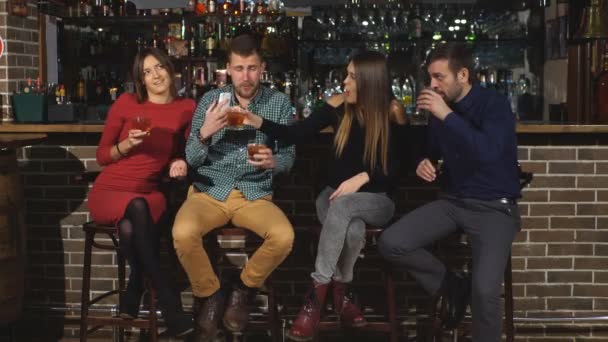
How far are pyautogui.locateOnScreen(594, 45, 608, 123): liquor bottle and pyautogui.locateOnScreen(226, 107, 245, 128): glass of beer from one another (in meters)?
1.99

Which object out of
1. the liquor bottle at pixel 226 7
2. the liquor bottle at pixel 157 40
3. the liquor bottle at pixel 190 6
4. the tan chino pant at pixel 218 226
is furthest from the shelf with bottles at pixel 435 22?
the tan chino pant at pixel 218 226

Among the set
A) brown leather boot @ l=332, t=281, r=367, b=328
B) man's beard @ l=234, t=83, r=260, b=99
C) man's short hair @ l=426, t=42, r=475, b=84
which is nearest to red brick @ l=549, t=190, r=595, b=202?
man's short hair @ l=426, t=42, r=475, b=84

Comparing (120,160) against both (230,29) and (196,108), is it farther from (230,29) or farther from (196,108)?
(230,29)

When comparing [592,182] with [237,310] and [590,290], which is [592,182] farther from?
[237,310]

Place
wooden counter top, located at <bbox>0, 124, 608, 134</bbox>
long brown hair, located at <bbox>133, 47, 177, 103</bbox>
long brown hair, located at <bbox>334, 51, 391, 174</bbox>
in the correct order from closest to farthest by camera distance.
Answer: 1. long brown hair, located at <bbox>334, 51, 391, 174</bbox>
2. long brown hair, located at <bbox>133, 47, 177, 103</bbox>
3. wooden counter top, located at <bbox>0, 124, 608, 134</bbox>

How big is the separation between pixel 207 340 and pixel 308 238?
981mm

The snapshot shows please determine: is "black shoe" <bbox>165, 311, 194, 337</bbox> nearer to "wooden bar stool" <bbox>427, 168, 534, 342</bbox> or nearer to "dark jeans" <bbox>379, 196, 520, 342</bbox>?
"dark jeans" <bbox>379, 196, 520, 342</bbox>

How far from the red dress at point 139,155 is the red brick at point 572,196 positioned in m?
1.89

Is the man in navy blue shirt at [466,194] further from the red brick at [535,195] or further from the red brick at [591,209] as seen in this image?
the red brick at [591,209]

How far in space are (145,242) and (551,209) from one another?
6.84 ft

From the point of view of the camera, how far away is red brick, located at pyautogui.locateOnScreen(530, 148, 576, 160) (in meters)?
4.85

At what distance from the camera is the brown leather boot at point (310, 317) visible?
13.5ft

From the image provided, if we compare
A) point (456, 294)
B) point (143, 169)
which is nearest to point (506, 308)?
point (456, 294)

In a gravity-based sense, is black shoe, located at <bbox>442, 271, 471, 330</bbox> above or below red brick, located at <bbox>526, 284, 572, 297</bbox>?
above
